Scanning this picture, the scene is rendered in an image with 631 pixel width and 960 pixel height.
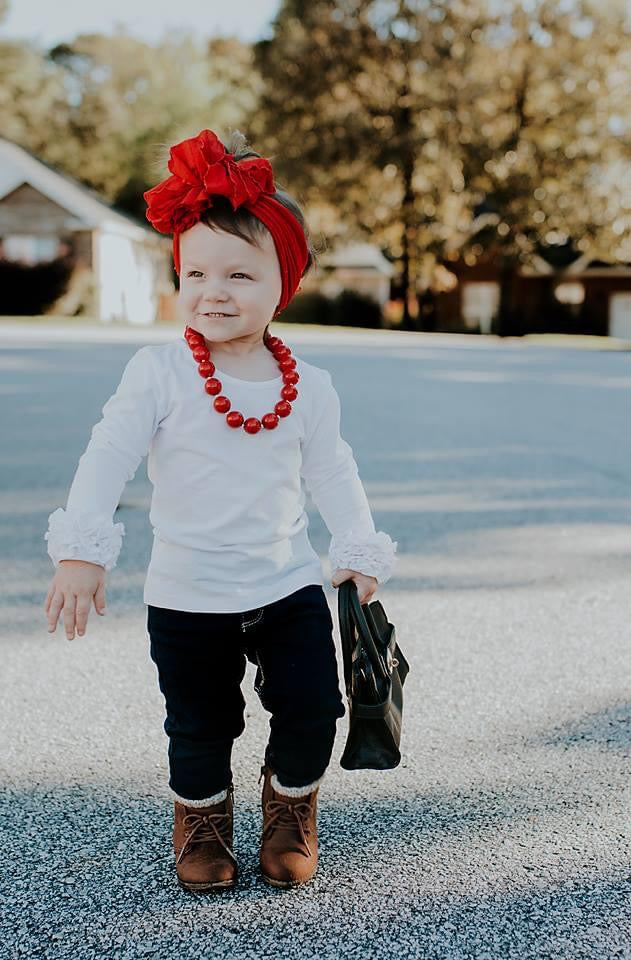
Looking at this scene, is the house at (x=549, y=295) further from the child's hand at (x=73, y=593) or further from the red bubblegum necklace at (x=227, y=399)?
the child's hand at (x=73, y=593)

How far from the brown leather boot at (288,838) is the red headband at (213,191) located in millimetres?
1037

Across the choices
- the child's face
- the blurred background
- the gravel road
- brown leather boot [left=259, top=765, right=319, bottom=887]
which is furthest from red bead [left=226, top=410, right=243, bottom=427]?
the blurred background

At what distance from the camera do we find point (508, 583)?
4.24 m

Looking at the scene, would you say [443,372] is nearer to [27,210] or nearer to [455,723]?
[455,723]

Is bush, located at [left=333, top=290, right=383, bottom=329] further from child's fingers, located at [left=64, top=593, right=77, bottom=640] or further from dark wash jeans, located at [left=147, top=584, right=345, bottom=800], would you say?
child's fingers, located at [left=64, top=593, right=77, bottom=640]

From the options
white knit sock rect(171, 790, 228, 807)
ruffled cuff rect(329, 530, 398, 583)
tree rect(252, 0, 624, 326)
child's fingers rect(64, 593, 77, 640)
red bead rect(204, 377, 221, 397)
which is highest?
tree rect(252, 0, 624, 326)

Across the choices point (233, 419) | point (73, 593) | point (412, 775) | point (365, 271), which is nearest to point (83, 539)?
point (73, 593)

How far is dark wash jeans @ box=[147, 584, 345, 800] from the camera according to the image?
6.80ft

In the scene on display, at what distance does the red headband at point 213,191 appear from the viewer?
200cm

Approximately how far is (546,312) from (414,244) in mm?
5913

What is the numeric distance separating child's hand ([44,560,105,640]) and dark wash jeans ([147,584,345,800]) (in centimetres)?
17

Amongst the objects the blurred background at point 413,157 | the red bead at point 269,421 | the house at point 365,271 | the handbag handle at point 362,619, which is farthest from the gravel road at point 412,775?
the house at point 365,271

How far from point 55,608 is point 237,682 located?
1.34 ft

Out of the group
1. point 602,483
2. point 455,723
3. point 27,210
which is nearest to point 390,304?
point 27,210
